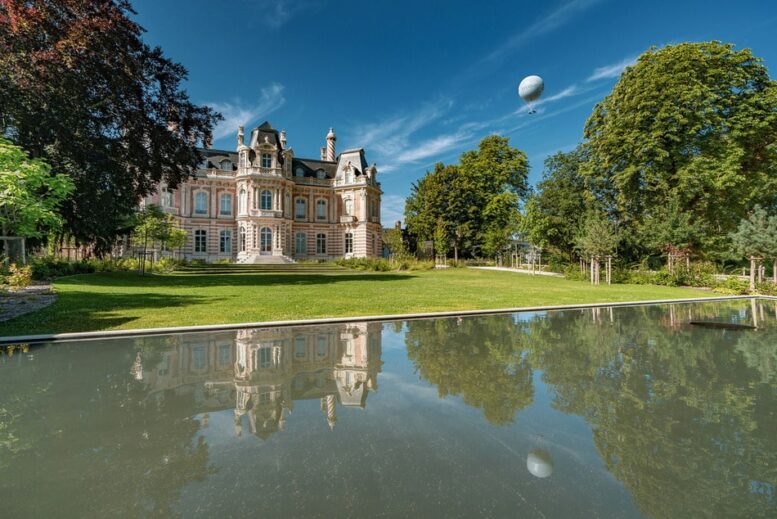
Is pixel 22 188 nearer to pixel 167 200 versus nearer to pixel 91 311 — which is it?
pixel 91 311

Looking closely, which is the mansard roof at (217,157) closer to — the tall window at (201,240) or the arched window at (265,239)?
the tall window at (201,240)

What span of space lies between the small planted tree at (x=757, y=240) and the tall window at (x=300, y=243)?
121 feet

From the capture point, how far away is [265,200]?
38594mm

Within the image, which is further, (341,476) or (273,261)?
(273,261)

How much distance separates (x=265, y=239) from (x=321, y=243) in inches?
279

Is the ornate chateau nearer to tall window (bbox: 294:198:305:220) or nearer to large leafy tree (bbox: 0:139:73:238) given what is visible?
tall window (bbox: 294:198:305:220)

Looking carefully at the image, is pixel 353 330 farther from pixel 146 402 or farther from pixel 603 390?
pixel 603 390

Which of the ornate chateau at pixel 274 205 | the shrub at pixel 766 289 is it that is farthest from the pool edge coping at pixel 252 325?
the ornate chateau at pixel 274 205

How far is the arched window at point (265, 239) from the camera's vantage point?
37.9 meters

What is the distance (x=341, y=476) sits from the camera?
8.76 ft

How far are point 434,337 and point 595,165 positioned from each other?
26.9 m

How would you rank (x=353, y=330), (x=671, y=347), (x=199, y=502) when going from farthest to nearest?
(x=353, y=330), (x=671, y=347), (x=199, y=502)

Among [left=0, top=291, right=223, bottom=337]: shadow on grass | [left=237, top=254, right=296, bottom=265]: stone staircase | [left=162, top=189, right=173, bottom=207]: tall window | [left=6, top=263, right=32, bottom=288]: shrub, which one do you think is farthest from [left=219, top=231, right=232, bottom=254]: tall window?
[left=6, top=263, right=32, bottom=288]: shrub

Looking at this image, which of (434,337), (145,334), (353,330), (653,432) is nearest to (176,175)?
(145,334)
